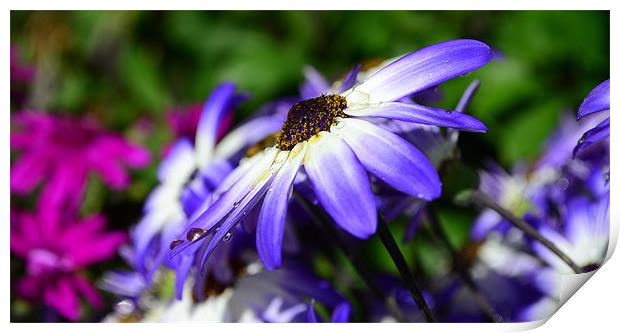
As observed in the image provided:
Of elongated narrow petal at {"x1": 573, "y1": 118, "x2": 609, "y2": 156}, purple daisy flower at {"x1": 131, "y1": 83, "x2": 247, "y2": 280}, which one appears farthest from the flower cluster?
elongated narrow petal at {"x1": 573, "y1": 118, "x2": 609, "y2": 156}

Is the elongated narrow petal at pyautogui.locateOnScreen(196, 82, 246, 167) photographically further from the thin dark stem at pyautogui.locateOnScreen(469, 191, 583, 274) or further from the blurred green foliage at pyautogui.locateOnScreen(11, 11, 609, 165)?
the blurred green foliage at pyautogui.locateOnScreen(11, 11, 609, 165)

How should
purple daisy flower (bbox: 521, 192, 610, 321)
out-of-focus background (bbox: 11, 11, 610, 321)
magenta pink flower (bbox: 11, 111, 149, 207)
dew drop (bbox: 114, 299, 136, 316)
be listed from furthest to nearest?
out-of-focus background (bbox: 11, 11, 610, 321), magenta pink flower (bbox: 11, 111, 149, 207), dew drop (bbox: 114, 299, 136, 316), purple daisy flower (bbox: 521, 192, 610, 321)

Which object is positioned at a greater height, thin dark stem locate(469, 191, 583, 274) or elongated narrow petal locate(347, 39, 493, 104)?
elongated narrow petal locate(347, 39, 493, 104)

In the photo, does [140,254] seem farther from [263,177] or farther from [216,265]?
[263,177]

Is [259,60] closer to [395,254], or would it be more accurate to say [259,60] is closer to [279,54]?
[279,54]

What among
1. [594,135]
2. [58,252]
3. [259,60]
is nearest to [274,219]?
[594,135]
